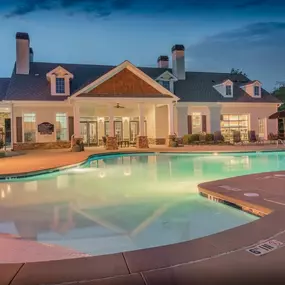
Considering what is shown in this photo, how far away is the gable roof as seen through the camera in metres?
23.8

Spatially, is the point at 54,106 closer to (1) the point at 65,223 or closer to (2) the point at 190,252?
(1) the point at 65,223

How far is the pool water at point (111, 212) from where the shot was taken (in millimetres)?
4676

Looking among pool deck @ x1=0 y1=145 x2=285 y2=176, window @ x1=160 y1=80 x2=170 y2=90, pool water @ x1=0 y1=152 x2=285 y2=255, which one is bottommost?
pool water @ x1=0 y1=152 x2=285 y2=255

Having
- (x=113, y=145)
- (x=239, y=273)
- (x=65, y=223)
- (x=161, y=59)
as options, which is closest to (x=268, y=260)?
(x=239, y=273)

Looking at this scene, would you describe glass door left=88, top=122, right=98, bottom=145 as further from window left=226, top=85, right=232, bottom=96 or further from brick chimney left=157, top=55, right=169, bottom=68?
window left=226, top=85, right=232, bottom=96

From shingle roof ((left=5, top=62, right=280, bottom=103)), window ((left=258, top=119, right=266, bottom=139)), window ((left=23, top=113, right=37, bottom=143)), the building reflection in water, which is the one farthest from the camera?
window ((left=258, top=119, right=266, bottom=139))

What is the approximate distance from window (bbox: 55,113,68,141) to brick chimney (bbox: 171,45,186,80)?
9509 mm

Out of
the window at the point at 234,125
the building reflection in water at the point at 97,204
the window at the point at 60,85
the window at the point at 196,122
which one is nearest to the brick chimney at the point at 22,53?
the window at the point at 60,85

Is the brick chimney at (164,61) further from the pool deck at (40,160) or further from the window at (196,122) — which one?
the pool deck at (40,160)

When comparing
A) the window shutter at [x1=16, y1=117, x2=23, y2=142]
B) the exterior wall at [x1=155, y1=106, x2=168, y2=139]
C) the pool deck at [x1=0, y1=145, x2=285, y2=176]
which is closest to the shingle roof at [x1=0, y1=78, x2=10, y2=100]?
the window shutter at [x1=16, y1=117, x2=23, y2=142]

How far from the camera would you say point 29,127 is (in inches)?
818

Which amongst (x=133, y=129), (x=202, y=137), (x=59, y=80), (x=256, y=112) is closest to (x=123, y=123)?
(x=133, y=129)

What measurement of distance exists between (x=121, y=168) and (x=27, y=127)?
10443mm

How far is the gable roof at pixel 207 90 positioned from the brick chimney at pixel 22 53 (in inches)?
413
